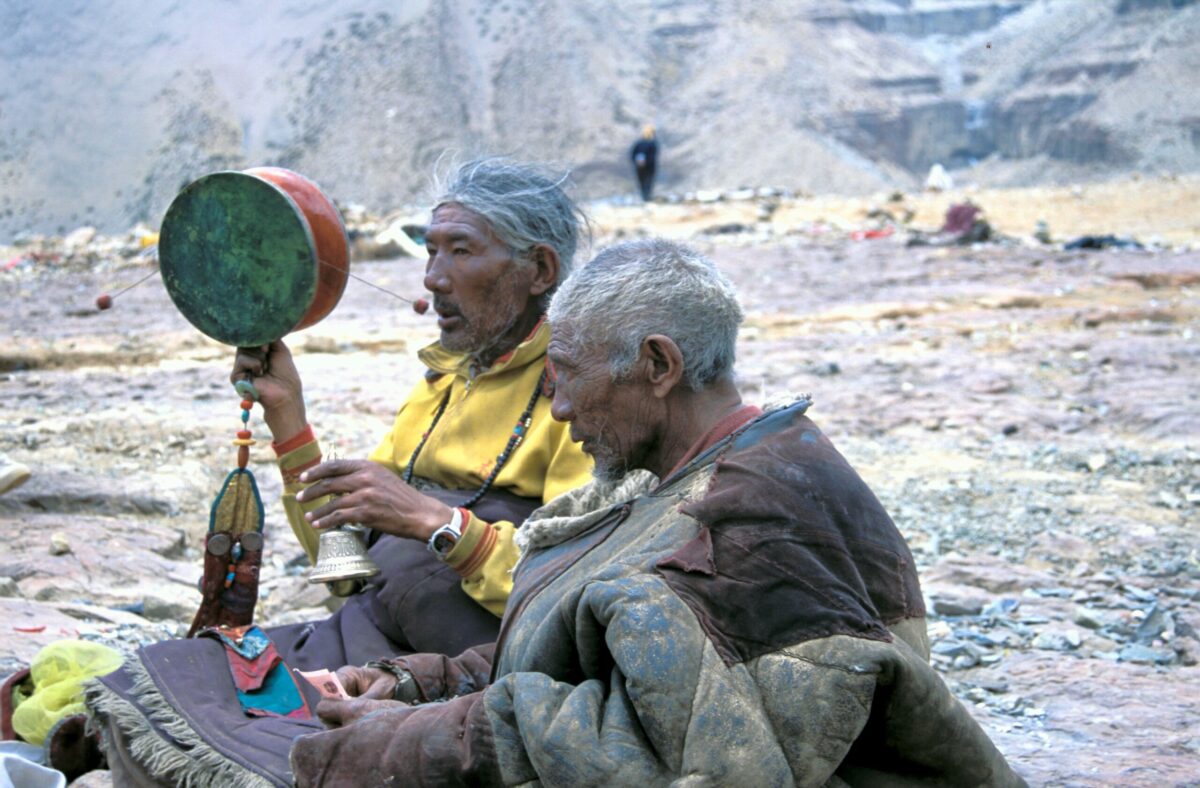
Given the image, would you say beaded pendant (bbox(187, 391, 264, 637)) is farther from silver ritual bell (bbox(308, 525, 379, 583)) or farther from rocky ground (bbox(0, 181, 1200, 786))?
rocky ground (bbox(0, 181, 1200, 786))

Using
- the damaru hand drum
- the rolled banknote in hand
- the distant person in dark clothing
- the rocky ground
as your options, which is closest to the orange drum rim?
the damaru hand drum

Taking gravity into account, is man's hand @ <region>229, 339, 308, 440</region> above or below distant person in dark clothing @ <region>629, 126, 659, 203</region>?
above

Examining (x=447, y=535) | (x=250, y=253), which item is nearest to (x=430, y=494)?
(x=447, y=535)

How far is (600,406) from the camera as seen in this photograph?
7.59ft

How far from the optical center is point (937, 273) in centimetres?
1324

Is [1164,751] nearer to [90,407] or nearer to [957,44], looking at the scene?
[90,407]

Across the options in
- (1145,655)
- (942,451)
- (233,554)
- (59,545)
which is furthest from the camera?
(942,451)

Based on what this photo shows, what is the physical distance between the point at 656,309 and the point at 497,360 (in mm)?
1022

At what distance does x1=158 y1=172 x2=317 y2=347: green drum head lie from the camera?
2.91 metres

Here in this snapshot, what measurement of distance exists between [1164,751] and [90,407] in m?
6.28

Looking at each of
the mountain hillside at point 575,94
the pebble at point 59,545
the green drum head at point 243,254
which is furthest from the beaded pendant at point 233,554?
the mountain hillside at point 575,94

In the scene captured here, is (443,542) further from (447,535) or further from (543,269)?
(543,269)

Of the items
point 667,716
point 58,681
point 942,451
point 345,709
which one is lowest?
point 942,451

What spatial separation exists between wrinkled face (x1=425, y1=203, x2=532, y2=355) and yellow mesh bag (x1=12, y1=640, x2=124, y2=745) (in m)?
1.08
